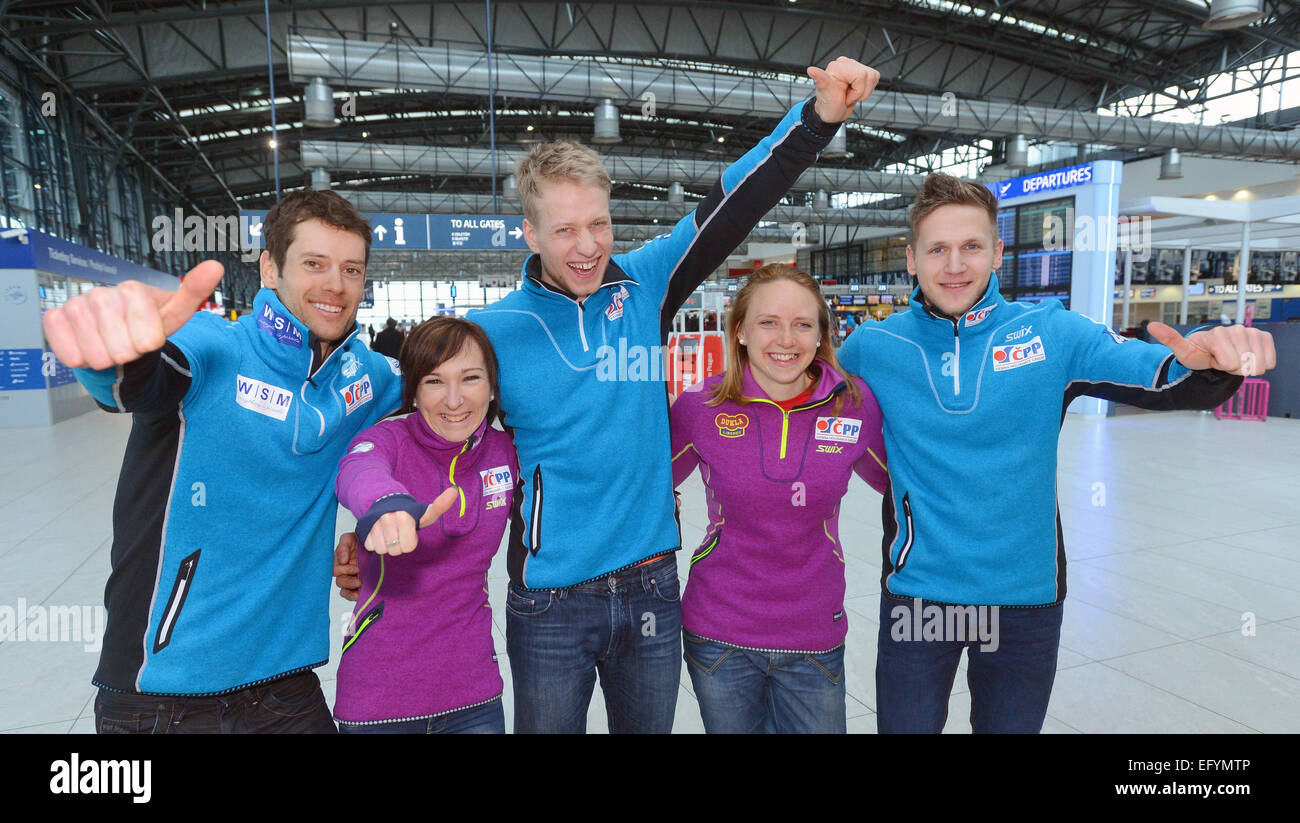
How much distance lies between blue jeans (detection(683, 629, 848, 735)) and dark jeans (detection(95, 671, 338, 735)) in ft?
2.98

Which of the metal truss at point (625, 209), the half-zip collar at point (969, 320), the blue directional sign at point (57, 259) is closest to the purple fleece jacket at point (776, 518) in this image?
the half-zip collar at point (969, 320)

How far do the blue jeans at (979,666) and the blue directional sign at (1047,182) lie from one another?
36.6 ft

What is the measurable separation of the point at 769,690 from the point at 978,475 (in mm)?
746

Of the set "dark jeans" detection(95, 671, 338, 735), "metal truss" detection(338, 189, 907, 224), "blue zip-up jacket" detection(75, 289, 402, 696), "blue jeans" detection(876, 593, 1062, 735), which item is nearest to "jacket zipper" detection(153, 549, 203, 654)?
"blue zip-up jacket" detection(75, 289, 402, 696)

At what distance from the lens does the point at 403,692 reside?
5.30 feet

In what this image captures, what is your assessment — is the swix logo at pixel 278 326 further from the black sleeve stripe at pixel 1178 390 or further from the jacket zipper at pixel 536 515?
the black sleeve stripe at pixel 1178 390

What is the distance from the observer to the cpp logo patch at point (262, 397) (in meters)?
1.53

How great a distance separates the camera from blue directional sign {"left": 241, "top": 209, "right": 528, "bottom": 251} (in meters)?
12.4

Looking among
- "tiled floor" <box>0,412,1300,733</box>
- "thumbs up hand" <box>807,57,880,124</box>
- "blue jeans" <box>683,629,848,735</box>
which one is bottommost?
"tiled floor" <box>0,412,1300,733</box>

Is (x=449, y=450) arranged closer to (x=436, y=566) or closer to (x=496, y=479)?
(x=496, y=479)

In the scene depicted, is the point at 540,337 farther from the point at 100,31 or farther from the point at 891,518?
the point at 100,31

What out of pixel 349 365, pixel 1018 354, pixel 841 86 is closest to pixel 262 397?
pixel 349 365

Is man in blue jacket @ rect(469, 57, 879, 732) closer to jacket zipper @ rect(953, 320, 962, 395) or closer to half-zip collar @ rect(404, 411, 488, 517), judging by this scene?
half-zip collar @ rect(404, 411, 488, 517)

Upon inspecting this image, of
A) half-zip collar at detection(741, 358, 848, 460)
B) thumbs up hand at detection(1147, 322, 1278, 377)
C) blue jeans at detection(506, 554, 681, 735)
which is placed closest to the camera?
thumbs up hand at detection(1147, 322, 1278, 377)
